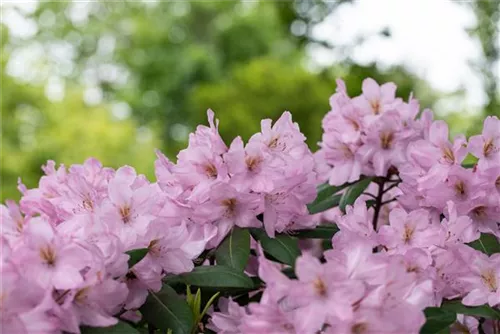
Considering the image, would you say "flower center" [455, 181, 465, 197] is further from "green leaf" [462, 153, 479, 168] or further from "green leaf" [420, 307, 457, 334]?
"green leaf" [420, 307, 457, 334]

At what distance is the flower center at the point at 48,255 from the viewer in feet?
2.97

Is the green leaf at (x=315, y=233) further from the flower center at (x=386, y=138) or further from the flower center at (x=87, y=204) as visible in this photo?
the flower center at (x=87, y=204)

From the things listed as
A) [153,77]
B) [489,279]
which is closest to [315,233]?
[489,279]

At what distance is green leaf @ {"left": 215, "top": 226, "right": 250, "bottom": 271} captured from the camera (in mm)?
1126

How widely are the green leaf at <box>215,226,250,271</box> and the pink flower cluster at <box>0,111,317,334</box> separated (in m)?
0.01

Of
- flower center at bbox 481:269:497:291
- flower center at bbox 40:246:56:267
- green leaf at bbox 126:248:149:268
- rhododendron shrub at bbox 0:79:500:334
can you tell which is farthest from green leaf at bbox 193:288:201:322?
flower center at bbox 481:269:497:291

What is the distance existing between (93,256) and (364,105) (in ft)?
2.37

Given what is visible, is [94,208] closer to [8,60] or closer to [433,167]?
[433,167]

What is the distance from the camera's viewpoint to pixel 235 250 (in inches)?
45.1

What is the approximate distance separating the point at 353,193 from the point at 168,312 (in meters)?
0.54

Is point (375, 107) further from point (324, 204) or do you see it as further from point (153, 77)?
point (153, 77)

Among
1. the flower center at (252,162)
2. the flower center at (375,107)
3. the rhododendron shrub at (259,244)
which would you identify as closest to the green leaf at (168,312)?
the rhododendron shrub at (259,244)

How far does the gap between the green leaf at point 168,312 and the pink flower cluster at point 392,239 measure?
0.05 meters

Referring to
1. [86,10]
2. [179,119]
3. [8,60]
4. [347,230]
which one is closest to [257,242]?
[347,230]
